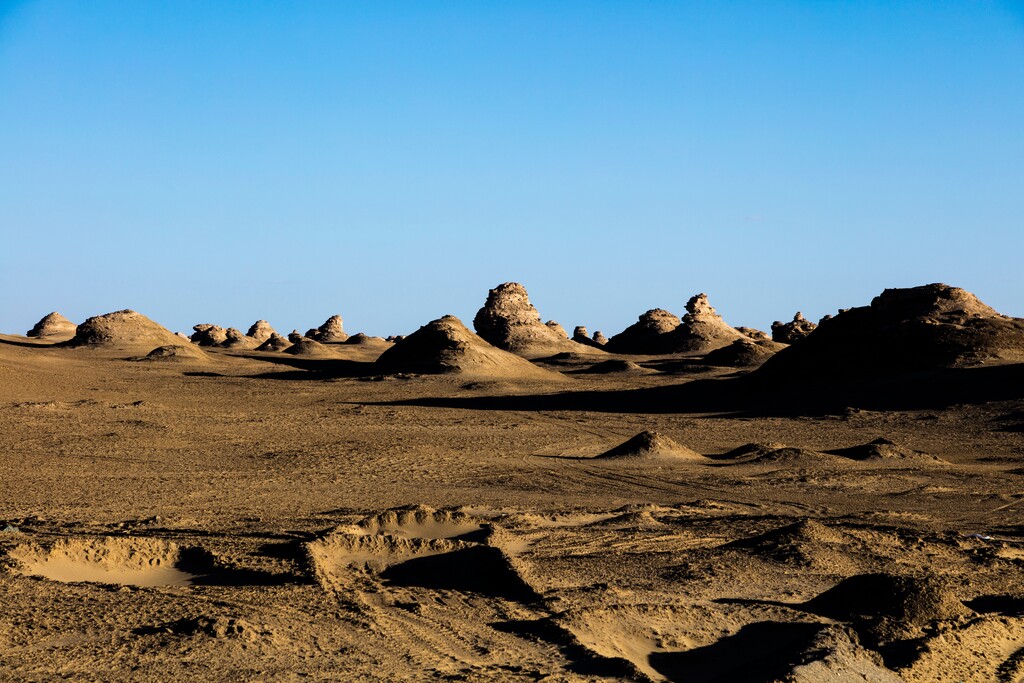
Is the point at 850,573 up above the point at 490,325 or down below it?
below

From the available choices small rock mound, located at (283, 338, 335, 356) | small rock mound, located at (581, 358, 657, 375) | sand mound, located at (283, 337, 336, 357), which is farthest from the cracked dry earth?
small rock mound, located at (283, 338, 335, 356)

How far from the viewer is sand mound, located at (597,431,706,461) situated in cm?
2002

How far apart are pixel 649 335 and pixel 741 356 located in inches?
776

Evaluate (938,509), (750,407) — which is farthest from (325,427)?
(938,509)

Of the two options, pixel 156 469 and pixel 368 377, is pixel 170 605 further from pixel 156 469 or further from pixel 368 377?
pixel 368 377

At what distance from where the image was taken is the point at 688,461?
19.8 metres

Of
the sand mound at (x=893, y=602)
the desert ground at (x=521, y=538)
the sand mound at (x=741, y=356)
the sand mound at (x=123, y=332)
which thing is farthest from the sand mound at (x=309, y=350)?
the sand mound at (x=893, y=602)

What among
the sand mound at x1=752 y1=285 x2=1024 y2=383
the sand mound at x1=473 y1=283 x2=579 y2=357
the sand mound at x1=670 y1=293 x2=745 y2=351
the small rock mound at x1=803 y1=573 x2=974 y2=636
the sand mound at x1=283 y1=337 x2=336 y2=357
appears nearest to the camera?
the small rock mound at x1=803 y1=573 x2=974 y2=636

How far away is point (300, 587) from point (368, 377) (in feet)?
115

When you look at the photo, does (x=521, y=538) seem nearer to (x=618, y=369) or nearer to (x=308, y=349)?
(x=618, y=369)

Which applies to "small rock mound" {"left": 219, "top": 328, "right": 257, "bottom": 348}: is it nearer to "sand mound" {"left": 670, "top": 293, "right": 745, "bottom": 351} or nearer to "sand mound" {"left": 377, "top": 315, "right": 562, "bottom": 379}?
"sand mound" {"left": 670, "top": 293, "right": 745, "bottom": 351}

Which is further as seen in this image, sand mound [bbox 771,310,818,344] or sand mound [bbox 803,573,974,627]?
sand mound [bbox 771,310,818,344]

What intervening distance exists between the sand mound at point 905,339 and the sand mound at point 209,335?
5865 centimetres

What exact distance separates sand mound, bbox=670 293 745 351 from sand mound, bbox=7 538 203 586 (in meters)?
59.7
